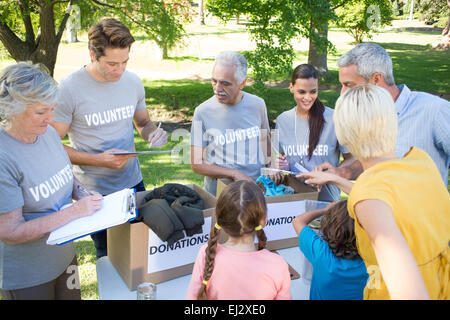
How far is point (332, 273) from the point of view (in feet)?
5.24

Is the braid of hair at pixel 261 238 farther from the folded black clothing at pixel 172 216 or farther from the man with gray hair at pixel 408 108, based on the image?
the man with gray hair at pixel 408 108

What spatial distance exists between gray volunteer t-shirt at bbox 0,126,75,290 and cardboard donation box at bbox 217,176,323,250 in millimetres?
872

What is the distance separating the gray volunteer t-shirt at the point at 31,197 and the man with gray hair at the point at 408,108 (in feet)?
4.94

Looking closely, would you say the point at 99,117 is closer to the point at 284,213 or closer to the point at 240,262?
the point at 284,213

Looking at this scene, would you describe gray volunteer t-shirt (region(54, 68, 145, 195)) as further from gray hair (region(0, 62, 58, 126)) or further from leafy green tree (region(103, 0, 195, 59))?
leafy green tree (region(103, 0, 195, 59))

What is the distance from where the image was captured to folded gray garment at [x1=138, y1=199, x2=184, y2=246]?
169cm

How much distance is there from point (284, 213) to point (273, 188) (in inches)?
7.4

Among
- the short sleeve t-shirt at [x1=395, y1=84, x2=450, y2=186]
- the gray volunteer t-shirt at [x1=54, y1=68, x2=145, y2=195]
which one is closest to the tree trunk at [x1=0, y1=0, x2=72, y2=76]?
the gray volunteer t-shirt at [x1=54, y1=68, x2=145, y2=195]

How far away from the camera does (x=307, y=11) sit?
5.59m

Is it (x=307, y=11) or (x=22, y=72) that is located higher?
(x=307, y=11)

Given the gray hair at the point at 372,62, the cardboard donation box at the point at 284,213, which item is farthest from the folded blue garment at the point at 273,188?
the gray hair at the point at 372,62
